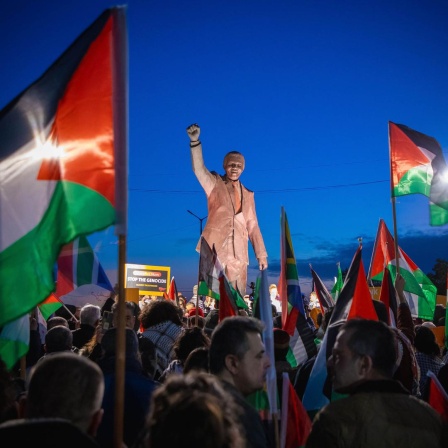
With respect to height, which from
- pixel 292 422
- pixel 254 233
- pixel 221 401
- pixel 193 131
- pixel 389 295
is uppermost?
pixel 193 131

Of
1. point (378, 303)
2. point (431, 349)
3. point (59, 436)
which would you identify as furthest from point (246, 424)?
point (431, 349)

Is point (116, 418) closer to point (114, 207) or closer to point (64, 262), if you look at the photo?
point (114, 207)

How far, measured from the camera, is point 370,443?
303cm

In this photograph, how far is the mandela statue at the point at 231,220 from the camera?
30.8 ft

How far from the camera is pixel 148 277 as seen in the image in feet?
121

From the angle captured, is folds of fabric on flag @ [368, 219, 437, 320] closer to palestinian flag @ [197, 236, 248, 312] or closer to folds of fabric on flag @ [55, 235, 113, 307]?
palestinian flag @ [197, 236, 248, 312]

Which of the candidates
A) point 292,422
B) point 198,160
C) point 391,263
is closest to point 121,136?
point 292,422

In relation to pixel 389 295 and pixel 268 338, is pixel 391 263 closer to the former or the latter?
pixel 389 295

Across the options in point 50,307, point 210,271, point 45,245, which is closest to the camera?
point 45,245

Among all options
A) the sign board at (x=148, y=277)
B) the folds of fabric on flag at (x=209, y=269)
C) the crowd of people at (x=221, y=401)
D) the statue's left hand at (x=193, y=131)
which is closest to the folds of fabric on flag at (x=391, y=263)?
the folds of fabric on flag at (x=209, y=269)

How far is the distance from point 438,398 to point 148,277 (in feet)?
109

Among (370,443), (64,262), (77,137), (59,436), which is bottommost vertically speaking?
(370,443)

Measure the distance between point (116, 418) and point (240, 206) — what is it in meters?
6.76

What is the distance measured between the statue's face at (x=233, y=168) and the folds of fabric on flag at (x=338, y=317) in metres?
4.06
